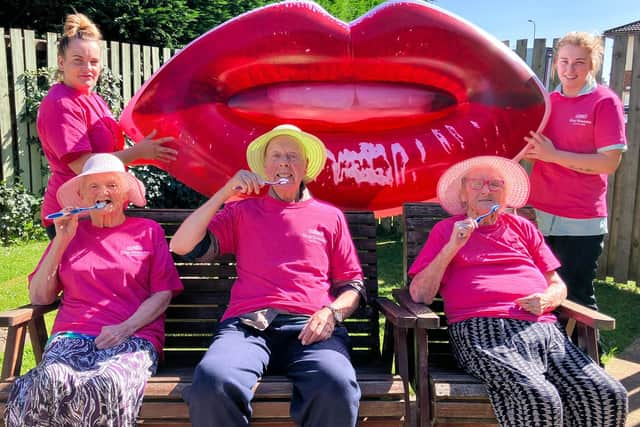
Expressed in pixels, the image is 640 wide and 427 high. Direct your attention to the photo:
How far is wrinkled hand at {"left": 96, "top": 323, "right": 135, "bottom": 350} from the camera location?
6.17 feet

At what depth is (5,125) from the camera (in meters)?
5.53

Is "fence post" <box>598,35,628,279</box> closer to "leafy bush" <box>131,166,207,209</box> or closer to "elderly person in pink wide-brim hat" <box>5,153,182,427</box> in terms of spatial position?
"elderly person in pink wide-brim hat" <box>5,153,182,427</box>

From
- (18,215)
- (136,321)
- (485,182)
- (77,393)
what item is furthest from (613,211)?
(18,215)

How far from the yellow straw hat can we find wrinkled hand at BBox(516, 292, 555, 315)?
905 millimetres

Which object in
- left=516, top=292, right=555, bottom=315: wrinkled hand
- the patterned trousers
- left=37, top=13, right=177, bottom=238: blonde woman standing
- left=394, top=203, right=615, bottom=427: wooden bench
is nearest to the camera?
the patterned trousers

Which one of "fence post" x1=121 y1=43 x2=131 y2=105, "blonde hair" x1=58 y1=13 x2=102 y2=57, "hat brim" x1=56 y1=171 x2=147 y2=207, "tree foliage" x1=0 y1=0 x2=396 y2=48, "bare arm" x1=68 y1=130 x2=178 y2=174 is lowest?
"hat brim" x1=56 y1=171 x2=147 y2=207

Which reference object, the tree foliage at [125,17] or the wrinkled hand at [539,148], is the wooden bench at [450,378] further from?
the tree foliage at [125,17]

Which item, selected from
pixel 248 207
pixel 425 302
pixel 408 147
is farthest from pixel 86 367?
pixel 408 147

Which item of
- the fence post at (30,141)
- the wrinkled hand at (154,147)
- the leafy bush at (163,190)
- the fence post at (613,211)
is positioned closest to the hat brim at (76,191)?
the wrinkled hand at (154,147)

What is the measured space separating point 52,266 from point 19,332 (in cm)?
26

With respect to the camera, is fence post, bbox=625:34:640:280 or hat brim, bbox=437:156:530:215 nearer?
hat brim, bbox=437:156:530:215

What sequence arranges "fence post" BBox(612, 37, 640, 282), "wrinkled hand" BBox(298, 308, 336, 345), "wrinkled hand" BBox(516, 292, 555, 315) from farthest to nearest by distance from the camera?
"fence post" BBox(612, 37, 640, 282), "wrinkled hand" BBox(516, 292, 555, 315), "wrinkled hand" BBox(298, 308, 336, 345)

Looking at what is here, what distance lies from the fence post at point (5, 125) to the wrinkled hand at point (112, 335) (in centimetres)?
434

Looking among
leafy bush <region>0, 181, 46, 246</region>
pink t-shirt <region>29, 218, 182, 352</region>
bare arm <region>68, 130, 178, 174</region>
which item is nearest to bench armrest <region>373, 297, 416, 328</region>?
pink t-shirt <region>29, 218, 182, 352</region>
